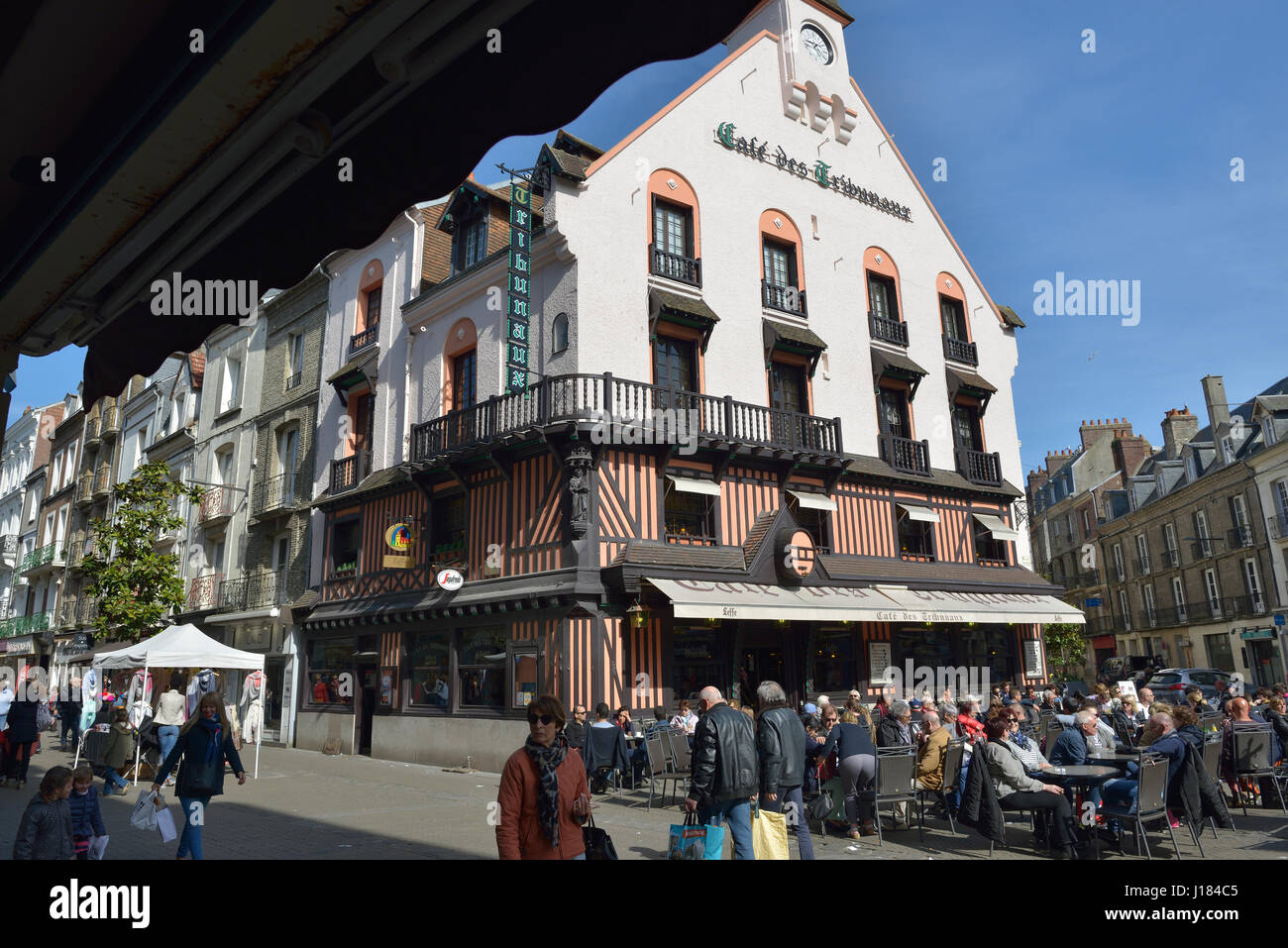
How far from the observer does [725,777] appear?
6.15m

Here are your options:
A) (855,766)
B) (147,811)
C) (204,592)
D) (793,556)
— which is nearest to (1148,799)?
(855,766)

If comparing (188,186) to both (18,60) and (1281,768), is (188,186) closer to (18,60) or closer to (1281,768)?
(18,60)

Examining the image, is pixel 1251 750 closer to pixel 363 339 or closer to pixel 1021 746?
pixel 1021 746

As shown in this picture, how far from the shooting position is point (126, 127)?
2.16m

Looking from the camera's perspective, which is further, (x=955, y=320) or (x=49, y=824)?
(x=955, y=320)

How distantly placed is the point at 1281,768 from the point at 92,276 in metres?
12.5

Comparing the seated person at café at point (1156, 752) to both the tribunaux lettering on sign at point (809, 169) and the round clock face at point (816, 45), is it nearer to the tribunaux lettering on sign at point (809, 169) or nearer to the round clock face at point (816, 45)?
the tribunaux lettering on sign at point (809, 169)

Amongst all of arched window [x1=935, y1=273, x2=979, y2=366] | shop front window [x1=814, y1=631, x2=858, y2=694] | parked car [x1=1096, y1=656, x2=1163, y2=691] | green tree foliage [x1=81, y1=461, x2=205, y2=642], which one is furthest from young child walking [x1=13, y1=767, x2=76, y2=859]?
parked car [x1=1096, y1=656, x2=1163, y2=691]

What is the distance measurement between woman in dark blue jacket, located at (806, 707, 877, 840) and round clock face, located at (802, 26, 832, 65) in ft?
61.5

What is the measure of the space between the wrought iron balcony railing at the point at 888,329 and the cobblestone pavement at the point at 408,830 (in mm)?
13727

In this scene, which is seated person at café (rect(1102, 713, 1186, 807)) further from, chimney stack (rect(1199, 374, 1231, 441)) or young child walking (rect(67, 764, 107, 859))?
chimney stack (rect(1199, 374, 1231, 441))

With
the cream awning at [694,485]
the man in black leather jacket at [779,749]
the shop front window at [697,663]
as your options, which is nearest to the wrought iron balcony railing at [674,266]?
the cream awning at [694,485]

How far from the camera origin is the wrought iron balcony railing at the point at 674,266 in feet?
57.4

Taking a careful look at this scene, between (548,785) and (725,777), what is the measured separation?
7.10 ft
